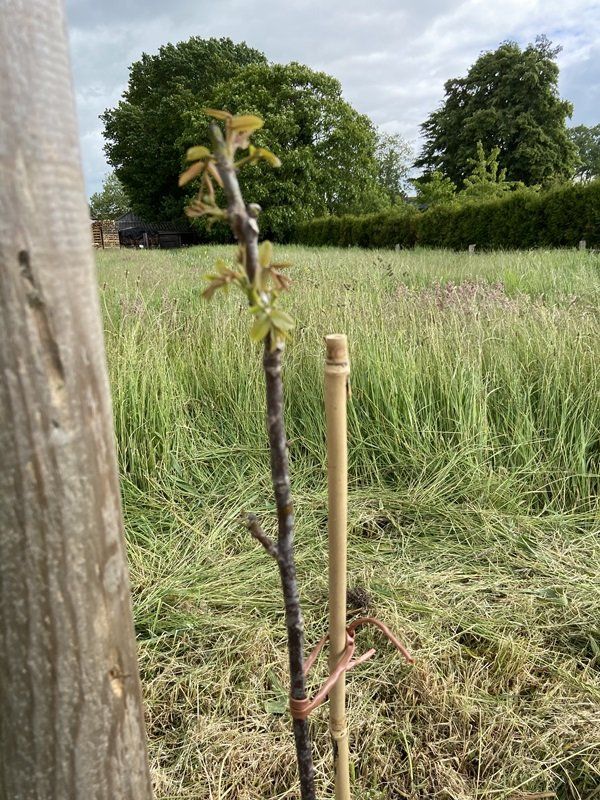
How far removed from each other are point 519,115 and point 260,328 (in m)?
29.4

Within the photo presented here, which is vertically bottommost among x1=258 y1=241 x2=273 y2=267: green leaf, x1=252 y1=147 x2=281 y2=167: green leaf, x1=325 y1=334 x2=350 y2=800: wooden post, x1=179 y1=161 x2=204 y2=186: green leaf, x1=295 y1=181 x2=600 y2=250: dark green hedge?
x1=325 y1=334 x2=350 y2=800: wooden post

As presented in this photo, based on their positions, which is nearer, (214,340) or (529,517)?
(529,517)

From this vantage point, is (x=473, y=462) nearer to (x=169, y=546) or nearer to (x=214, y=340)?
(x=169, y=546)

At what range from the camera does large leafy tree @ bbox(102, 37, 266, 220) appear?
27.9 metres

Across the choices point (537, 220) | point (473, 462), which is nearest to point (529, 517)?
point (473, 462)

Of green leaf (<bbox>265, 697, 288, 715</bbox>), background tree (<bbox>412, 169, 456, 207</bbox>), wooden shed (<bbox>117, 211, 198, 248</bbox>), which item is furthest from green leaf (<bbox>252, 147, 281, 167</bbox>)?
wooden shed (<bbox>117, 211, 198, 248</bbox>)

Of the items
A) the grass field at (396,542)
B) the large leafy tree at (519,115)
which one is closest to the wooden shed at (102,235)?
the large leafy tree at (519,115)

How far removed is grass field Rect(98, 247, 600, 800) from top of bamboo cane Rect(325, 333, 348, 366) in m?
0.19

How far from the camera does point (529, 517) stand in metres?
2.22

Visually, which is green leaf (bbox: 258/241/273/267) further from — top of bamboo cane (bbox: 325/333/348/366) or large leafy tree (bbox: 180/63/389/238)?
large leafy tree (bbox: 180/63/389/238)

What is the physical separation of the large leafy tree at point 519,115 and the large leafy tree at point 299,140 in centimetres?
519

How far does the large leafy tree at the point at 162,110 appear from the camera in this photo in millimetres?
27859

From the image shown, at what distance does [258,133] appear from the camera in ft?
74.1

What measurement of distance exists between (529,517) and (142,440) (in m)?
1.75
